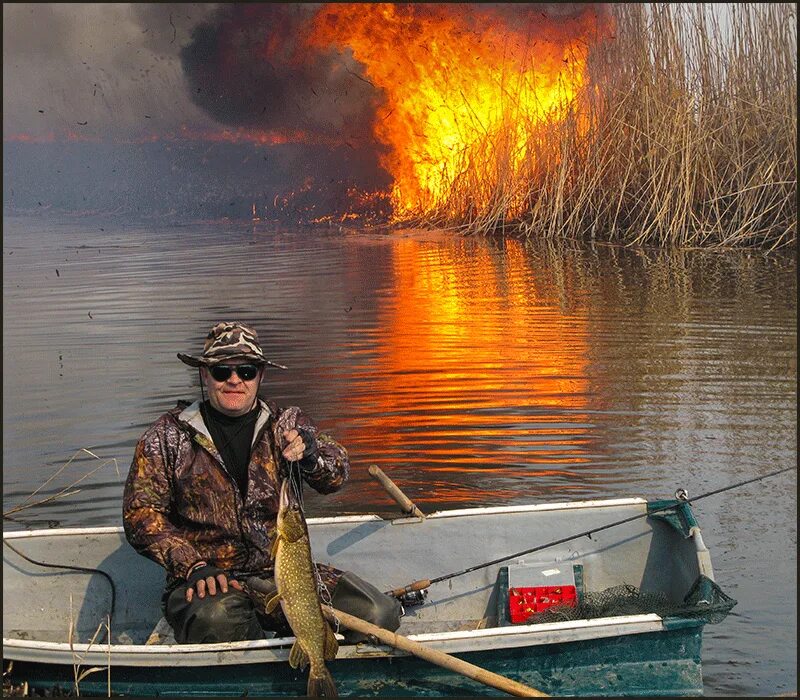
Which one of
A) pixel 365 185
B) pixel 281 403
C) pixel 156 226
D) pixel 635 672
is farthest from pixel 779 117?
pixel 156 226

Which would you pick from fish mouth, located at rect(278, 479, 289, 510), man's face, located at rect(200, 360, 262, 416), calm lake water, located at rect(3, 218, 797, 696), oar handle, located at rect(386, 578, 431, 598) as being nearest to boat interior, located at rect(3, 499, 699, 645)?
oar handle, located at rect(386, 578, 431, 598)

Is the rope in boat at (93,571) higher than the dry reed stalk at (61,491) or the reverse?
the reverse

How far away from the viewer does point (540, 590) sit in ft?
21.3

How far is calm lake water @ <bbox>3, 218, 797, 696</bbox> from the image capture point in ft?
26.9

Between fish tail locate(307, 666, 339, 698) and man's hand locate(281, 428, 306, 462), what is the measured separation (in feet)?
3.06

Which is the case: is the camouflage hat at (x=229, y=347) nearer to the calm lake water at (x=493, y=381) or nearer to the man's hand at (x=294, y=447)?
the man's hand at (x=294, y=447)

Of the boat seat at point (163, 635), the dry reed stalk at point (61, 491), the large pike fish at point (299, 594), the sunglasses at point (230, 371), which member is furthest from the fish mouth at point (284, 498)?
the dry reed stalk at point (61, 491)

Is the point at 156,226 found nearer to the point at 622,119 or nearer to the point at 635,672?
the point at 622,119

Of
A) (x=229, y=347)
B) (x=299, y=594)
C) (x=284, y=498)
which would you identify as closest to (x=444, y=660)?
(x=299, y=594)

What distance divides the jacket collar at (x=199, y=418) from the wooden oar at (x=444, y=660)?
1029 mm

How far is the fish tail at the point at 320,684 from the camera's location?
193 inches

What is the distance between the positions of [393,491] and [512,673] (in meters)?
1.42

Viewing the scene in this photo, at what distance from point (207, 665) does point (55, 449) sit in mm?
4954

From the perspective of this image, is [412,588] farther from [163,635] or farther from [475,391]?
[475,391]
